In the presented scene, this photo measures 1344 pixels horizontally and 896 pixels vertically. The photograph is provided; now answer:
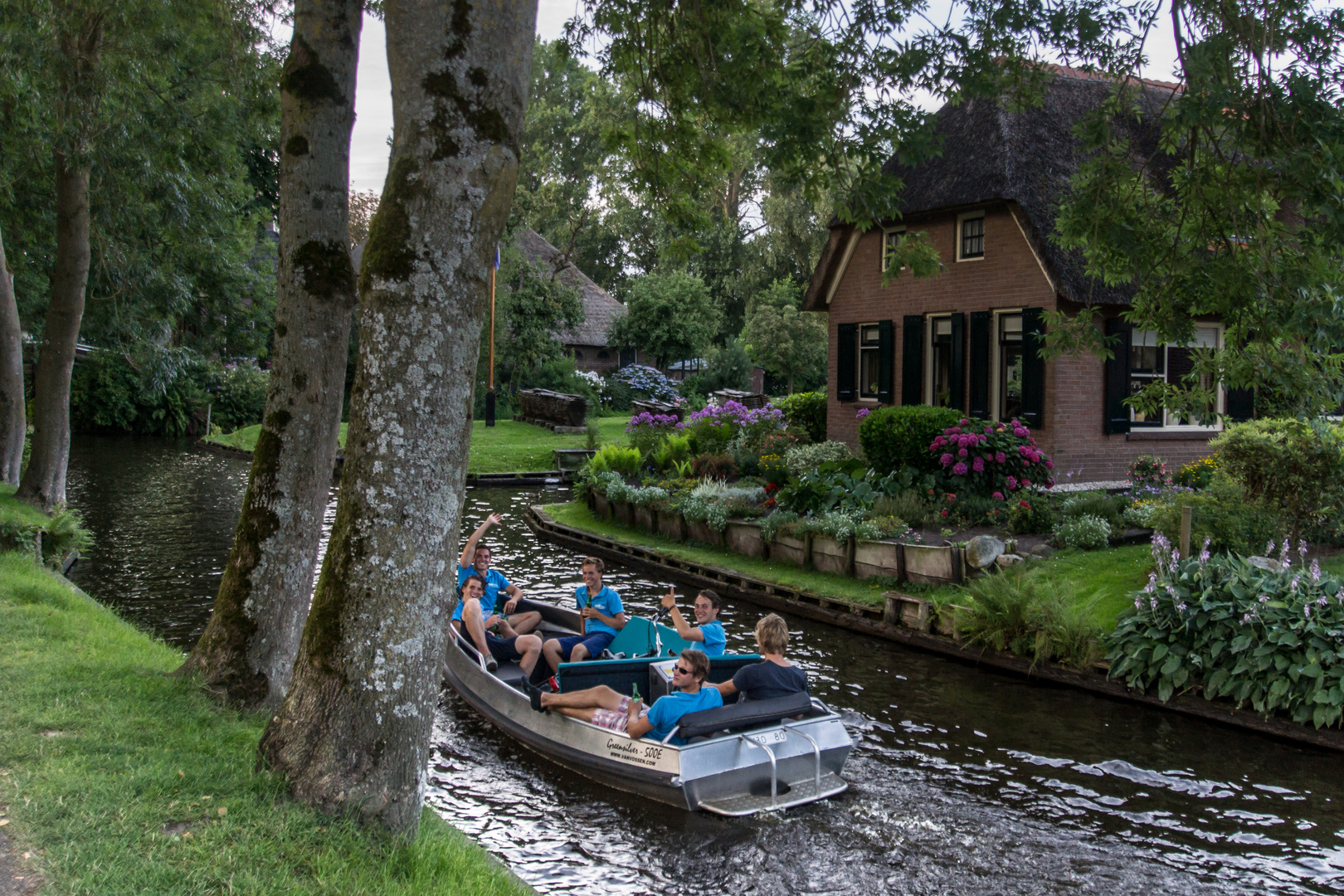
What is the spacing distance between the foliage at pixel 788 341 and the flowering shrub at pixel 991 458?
23.8 metres

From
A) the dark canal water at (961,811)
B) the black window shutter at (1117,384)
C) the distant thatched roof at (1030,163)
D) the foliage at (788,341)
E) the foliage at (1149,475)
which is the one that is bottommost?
the dark canal water at (961,811)

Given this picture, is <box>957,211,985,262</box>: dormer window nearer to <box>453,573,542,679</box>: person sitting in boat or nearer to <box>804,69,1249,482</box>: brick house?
<box>804,69,1249,482</box>: brick house

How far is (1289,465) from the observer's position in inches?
→ 462

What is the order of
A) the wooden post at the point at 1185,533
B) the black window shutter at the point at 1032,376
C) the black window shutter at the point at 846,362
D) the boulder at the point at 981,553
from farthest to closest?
the black window shutter at the point at 846,362, the black window shutter at the point at 1032,376, the boulder at the point at 981,553, the wooden post at the point at 1185,533

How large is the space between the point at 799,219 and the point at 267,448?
121 ft

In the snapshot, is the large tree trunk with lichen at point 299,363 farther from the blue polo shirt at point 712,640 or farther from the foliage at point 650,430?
the foliage at point 650,430

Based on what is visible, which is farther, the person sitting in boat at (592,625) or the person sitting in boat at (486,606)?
the person sitting in boat at (486,606)

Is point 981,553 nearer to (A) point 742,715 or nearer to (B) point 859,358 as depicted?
(A) point 742,715

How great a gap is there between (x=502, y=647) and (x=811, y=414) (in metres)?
14.9

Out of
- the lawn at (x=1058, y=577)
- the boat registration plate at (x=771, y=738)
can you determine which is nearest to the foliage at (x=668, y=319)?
the lawn at (x=1058, y=577)

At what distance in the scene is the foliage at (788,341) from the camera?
39.5m

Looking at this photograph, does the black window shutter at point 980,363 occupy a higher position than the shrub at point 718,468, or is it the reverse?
the black window shutter at point 980,363

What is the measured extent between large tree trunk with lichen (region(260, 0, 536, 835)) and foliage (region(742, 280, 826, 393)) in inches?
1360

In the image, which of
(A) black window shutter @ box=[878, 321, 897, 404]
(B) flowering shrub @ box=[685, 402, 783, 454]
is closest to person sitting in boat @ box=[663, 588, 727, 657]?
(B) flowering shrub @ box=[685, 402, 783, 454]
